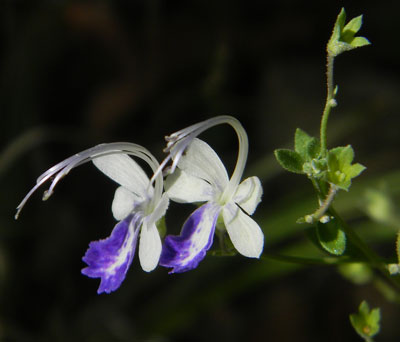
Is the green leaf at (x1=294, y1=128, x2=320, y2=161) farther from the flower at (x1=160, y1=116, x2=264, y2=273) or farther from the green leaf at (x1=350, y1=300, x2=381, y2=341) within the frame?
the green leaf at (x1=350, y1=300, x2=381, y2=341)

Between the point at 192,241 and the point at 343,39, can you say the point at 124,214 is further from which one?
the point at 343,39

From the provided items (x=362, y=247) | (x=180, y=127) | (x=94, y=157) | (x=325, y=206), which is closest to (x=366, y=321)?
(x=362, y=247)

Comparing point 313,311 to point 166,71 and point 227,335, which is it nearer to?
point 227,335

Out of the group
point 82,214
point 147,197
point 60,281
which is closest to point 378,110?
point 82,214

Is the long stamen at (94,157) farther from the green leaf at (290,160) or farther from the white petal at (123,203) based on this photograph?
the green leaf at (290,160)

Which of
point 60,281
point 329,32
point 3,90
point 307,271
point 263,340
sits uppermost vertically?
point 3,90

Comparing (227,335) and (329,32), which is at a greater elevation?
(329,32)
